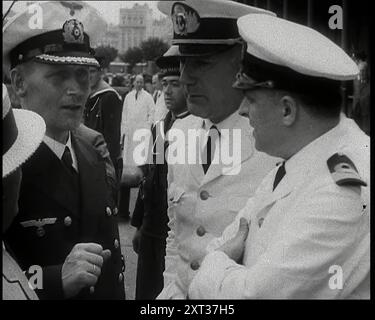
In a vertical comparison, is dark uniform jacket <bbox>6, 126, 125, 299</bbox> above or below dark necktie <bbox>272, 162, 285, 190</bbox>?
below

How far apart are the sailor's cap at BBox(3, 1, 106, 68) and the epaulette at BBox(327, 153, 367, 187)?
979mm

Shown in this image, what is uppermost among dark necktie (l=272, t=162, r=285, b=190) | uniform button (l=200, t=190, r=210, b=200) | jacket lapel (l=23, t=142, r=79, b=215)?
dark necktie (l=272, t=162, r=285, b=190)

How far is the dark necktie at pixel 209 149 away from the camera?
2.32 m

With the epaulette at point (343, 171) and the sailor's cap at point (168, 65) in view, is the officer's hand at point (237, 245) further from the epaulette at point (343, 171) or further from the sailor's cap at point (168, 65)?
the sailor's cap at point (168, 65)

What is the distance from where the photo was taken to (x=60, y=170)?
2053 millimetres

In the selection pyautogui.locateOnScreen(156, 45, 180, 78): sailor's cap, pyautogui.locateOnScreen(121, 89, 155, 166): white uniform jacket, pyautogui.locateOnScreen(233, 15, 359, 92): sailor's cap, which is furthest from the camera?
pyautogui.locateOnScreen(121, 89, 155, 166): white uniform jacket

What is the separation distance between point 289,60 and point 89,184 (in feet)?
2.93

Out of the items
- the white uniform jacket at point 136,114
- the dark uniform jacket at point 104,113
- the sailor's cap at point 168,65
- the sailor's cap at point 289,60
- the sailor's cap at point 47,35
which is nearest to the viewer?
the sailor's cap at point 289,60

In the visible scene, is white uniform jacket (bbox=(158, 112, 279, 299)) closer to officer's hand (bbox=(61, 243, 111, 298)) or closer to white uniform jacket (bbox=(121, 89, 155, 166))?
officer's hand (bbox=(61, 243, 111, 298))

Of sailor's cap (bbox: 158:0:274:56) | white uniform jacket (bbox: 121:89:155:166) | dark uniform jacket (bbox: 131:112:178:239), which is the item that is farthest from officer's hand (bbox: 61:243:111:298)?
white uniform jacket (bbox: 121:89:155:166)

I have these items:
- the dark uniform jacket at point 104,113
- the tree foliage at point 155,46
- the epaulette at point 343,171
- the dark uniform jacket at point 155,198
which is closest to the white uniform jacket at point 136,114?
the tree foliage at point 155,46

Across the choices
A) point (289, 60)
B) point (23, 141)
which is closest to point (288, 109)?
point (289, 60)

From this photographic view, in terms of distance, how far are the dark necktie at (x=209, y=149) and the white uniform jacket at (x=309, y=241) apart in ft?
2.35

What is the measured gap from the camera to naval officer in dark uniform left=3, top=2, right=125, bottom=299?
1926 millimetres
